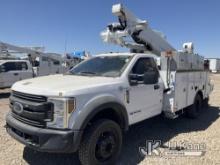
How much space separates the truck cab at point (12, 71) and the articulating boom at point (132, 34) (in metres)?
8.29

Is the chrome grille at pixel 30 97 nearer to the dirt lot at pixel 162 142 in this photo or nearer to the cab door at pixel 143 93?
the dirt lot at pixel 162 142

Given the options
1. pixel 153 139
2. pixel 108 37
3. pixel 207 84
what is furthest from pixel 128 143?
pixel 207 84

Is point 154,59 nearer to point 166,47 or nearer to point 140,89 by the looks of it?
point 140,89

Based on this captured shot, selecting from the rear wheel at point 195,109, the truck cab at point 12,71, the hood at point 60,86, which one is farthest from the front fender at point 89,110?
the truck cab at point 12,71

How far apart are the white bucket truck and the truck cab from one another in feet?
30.1

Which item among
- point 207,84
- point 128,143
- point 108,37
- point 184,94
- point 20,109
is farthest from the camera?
point 207,84

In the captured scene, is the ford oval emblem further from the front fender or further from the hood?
the front fender


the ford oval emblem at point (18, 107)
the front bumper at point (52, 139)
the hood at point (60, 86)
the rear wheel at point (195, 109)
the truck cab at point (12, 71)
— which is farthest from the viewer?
the truck cab at point (12, 71)

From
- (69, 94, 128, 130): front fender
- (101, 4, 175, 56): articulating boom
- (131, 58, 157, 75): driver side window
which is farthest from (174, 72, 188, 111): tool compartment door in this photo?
(69, 94, 128, 130): front fender

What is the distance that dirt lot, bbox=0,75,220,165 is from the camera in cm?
464

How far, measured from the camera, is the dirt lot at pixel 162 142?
4.64 meters

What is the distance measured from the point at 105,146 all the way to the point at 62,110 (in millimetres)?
1068

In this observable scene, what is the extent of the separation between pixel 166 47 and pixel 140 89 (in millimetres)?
3443

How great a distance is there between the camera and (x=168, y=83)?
20.2ft
